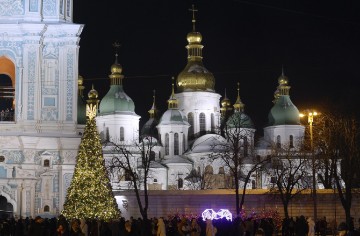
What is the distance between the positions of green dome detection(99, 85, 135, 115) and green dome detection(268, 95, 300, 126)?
1444cm

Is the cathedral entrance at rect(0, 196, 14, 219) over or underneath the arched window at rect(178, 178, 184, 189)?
underneath

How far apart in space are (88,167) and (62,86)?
8.25 meters

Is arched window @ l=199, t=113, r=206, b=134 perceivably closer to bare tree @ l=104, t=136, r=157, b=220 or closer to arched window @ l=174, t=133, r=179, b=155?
arched window @ l=174, t=133, r=179, b=155

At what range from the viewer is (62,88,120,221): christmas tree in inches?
1342

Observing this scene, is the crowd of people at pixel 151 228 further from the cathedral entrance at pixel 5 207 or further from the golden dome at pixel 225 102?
the golden dome at pixel 225 102

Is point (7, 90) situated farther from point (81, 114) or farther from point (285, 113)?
point (285, 113)

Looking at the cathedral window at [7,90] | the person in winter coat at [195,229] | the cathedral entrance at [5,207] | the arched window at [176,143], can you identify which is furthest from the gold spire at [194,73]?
the person in winter coat at [195,229]

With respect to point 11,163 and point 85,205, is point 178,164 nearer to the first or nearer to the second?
point 11,163

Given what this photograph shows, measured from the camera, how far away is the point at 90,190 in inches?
1350

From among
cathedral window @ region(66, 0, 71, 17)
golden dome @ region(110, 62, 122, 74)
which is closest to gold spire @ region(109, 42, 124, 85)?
golden dome @ region(110, 62, 122, 74)

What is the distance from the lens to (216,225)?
26719 mm

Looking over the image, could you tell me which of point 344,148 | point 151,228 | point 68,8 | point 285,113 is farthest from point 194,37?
point 151,228

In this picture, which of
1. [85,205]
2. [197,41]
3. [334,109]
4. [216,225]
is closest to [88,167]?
[85,205]

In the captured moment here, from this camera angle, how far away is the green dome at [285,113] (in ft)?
273
